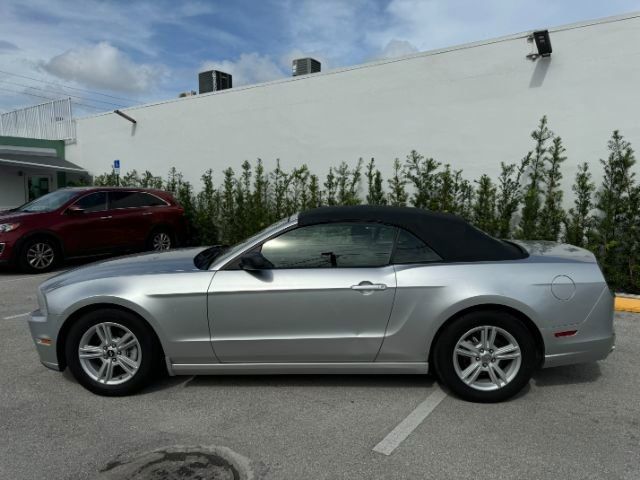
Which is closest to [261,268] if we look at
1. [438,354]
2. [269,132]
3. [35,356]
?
[438,354]

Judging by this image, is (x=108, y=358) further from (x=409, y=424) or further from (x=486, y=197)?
(x=486, y=197)

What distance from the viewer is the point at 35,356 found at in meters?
4.73

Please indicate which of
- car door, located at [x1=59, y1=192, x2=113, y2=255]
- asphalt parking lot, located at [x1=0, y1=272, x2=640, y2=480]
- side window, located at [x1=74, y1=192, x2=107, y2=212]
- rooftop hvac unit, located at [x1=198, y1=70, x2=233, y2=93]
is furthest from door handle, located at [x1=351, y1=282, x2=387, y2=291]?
rooftop hvac unit, located at [x1=198, y1=70, x2=233, y2=93]

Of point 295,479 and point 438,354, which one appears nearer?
point 295,479

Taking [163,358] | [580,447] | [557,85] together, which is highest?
[557,85]

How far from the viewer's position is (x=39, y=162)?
15828 millimetres

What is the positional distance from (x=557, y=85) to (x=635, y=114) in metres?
1.23

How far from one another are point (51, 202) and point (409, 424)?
883 cm

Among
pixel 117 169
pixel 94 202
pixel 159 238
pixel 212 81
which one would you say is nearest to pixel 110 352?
pixel 94 202

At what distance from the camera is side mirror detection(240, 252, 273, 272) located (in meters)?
3.59

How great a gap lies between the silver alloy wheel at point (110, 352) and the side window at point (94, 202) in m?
6.67

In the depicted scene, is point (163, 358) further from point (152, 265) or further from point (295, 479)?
point (295, 479)

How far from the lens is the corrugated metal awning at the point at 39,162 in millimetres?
14820

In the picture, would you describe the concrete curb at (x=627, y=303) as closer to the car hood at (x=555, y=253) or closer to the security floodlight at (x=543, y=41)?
the car hood at (x=555, y=253)
